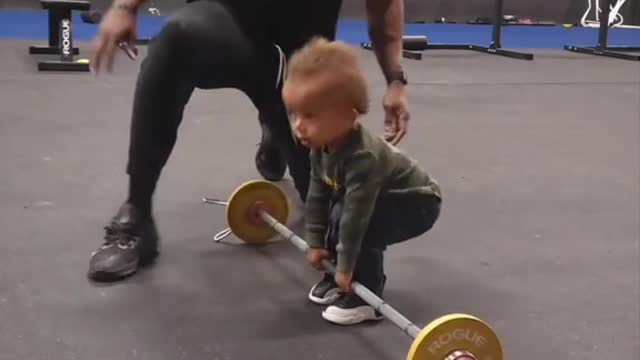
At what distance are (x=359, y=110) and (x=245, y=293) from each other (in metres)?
0.41

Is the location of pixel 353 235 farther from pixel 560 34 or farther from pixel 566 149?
pixel 560 34

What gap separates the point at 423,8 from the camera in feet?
25.3

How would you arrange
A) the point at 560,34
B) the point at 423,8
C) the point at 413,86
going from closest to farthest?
the point at 413,86
the point at 560,34
the point at 423,8

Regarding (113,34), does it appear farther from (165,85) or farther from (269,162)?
(269,162)

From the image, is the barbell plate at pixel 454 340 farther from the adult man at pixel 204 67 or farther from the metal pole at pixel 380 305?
the adult man at pixel 204 67

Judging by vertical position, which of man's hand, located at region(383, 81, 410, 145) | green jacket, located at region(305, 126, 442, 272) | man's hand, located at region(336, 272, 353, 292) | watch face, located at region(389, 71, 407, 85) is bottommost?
man's hand, located at region(336, 272, 353, 292)

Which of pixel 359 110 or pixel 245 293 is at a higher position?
pixel 359 110

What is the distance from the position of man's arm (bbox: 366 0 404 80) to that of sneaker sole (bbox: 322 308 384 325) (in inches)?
16.1

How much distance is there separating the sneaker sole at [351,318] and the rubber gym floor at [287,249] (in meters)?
0.02

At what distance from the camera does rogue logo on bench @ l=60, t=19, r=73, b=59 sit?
378 cm

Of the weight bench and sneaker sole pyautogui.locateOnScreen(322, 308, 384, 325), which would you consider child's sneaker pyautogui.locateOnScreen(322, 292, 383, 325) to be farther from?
the weight bench

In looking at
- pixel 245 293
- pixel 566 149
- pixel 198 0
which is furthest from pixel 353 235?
pixel 566 149

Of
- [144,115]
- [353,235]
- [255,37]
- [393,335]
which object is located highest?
[255,37]

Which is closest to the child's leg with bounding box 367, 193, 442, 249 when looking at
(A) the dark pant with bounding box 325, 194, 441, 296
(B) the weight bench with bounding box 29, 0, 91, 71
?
(A) the dark pant with bounding box 325, 194, 441, 296
